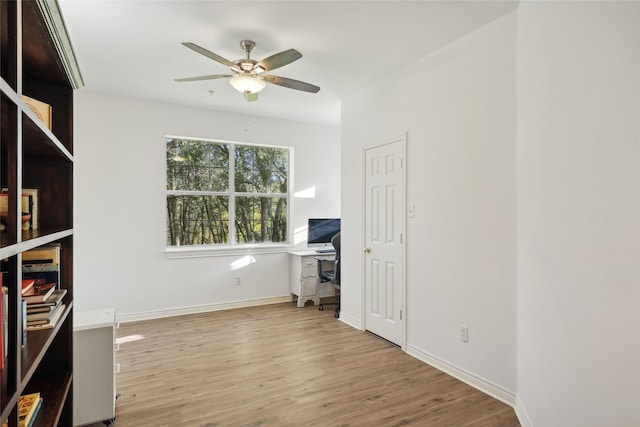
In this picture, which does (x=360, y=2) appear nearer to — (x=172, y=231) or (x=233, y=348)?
(x=233, y=348)

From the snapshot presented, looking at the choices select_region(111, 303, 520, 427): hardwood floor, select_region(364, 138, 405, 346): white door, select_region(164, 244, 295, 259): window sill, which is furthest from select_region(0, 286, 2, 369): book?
select_region(164, 244, 295, 259): window sill

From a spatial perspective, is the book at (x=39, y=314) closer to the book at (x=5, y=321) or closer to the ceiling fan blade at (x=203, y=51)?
the book at (x=5, y=321)

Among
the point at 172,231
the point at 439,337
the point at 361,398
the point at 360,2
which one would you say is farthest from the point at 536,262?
the point at 172,231

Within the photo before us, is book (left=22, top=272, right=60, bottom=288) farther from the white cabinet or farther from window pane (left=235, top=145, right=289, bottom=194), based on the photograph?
window pane (left=235, top=145, right=289, bottom=194)

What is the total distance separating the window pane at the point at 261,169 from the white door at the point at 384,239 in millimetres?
1908

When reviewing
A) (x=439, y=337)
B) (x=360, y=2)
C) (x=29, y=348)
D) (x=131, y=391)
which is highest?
(x=360, y=2)

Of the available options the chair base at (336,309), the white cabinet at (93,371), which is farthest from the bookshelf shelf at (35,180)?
the chair base at (336,309)

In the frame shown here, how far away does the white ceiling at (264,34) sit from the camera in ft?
7.91

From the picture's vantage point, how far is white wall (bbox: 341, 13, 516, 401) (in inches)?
98.0

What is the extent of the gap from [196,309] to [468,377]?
3.41 meters

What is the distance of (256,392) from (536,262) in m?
2.07

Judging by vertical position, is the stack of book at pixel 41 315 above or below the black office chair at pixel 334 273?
above

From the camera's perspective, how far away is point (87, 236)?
4.18 meters

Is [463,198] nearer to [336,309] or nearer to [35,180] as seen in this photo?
[336,309]
